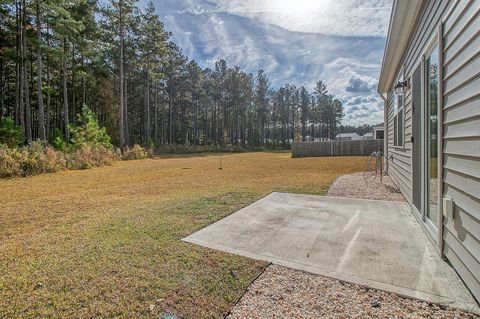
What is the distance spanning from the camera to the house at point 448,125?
165 cm

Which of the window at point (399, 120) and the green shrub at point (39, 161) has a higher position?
the window at point (399, 120)

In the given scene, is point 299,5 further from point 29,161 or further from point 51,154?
point 51,154

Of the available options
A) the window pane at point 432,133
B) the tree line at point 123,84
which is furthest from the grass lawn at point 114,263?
the tree line at point 123,84

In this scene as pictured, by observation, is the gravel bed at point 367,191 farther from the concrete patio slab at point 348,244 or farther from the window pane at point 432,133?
the window pane at point 432,133

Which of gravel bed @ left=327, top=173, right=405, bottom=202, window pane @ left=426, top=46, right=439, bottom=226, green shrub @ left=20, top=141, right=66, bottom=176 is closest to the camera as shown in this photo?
window pane @ left=426, top=46, right=439, bottom=226

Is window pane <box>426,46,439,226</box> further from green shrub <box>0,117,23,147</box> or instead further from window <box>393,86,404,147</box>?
green shrub <box>0,117,23,147</box>

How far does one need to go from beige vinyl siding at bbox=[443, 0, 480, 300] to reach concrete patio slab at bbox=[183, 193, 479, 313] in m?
0.20

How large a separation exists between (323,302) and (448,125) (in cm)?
172

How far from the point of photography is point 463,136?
1779mm

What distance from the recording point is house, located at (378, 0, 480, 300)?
1.65 m

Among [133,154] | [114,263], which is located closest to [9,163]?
[114,263]

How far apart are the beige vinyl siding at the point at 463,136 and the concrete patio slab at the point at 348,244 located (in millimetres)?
204

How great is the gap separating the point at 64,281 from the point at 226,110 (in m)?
36.6

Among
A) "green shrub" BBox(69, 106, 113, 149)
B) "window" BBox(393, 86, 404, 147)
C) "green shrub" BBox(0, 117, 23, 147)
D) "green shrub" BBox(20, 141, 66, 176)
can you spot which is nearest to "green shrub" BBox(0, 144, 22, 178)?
"green shrub" BBox(20, 141, 66, 176)
